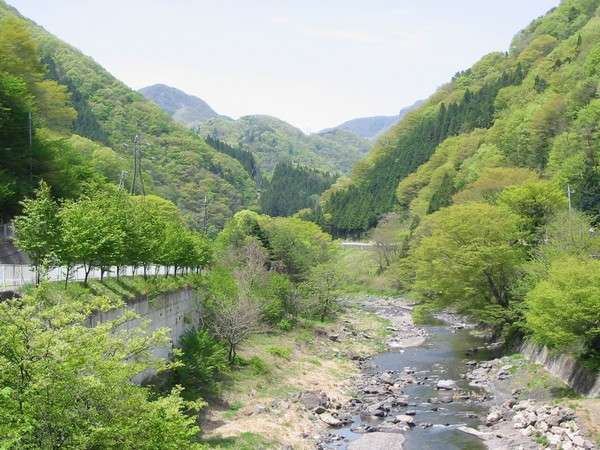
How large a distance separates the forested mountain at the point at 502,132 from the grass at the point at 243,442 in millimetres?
45707

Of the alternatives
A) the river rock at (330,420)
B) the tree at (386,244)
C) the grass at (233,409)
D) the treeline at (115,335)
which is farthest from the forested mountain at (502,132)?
the grass at (233,409)

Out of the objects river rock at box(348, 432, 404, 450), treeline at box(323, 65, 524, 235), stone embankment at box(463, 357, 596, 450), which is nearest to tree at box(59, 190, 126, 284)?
river rock at box(348, 432, 404, 450)

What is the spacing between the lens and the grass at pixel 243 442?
2731 centimetres

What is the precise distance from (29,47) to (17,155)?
2405 centimetres

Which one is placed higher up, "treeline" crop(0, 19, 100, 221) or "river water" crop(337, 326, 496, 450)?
"treeline" crop(0, 19, 100, 221)

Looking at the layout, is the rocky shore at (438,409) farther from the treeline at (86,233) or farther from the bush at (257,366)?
the treeline at (86,233)

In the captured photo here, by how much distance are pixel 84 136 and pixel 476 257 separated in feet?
356

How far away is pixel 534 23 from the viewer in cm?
18900

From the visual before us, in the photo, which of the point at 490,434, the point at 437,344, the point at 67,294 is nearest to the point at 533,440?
the point at 490,434

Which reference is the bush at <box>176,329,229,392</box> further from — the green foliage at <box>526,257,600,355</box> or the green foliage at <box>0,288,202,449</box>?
the green foliage at <box>526,257,600,355</box>

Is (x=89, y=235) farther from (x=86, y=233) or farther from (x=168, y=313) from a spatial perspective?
(x=168, y=313)

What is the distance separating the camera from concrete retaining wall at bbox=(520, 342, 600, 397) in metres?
31.6

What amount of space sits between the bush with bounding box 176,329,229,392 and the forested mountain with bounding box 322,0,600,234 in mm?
41865

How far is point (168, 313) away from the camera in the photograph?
38.0m
